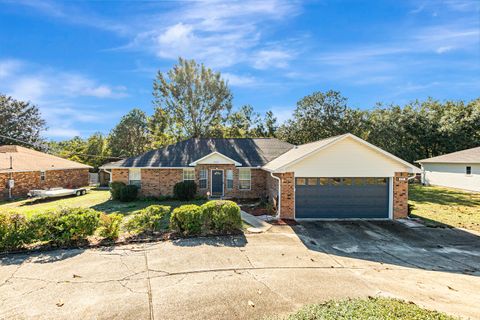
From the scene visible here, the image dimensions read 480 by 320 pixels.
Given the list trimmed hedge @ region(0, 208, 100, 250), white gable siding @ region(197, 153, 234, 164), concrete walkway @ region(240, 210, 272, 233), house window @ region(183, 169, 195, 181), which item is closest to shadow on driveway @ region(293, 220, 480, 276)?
concrete walkway @ region(240, 210, 272, 233)

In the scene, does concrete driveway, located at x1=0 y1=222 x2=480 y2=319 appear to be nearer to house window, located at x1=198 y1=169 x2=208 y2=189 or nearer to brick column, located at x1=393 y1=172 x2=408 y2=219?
brick column, located at x1=393 y1=172 x2=408 y2=219

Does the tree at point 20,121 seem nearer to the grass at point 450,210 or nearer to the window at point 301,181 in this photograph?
the window at point 301,181

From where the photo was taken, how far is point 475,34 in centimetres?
1089

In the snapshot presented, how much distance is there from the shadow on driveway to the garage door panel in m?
0.69

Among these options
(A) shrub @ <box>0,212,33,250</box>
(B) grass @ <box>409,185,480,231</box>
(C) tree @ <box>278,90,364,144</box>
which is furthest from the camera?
(C) tree @ <box>278,90,364,144</box>

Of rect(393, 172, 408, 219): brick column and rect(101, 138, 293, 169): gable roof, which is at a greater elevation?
rect(101, 138, 293, 169): gable roof

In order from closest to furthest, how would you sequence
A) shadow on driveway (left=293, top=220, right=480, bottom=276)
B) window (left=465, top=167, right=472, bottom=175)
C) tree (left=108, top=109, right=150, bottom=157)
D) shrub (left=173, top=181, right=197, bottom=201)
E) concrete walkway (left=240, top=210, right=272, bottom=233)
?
shadow on driveway (left=293, top=220, right=480, bottom=276) → concrete walkway (left=240, top=210, right=272, bottom=233) → shrub (left=173, top=181, right=197, bottom=201) → window (left=465, top=167, right=472, bottom=175) → tree (left=108, top=109, right=150, bottom=157)

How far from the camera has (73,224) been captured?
8.59 m

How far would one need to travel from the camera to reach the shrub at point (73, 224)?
334 inches

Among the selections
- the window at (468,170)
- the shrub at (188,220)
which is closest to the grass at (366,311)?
the shrub at (188,220)

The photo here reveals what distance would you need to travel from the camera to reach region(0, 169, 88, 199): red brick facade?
2045 centimetres

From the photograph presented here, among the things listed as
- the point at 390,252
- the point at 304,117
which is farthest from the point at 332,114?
the point at 390,252

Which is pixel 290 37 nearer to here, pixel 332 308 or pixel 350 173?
pixel 350 173

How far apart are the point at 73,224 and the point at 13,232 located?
162cm
